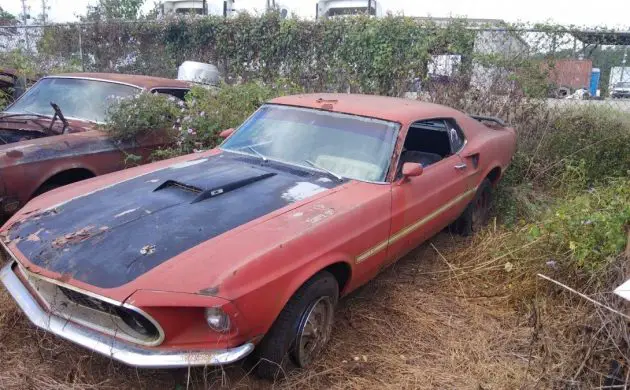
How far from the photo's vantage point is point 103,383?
260 centimetres

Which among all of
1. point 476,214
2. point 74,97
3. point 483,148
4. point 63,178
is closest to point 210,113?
point 74,97

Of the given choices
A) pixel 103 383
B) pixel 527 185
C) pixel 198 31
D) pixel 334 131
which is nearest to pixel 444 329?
pixel 334 131

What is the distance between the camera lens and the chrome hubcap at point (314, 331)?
9.05 feet

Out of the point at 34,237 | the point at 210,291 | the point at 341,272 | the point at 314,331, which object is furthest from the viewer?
the point at 341,272

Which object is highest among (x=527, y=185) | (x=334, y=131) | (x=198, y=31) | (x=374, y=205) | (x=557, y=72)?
(x=198, y=31)

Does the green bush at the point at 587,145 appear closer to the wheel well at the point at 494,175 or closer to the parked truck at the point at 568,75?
the parked truck at the point at 568,75

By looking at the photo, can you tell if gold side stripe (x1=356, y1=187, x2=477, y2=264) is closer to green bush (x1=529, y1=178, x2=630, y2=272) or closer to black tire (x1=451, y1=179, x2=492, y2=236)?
black tire (x1=451, y1=179, x2=492, y2=236)

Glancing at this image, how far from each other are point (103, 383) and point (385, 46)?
20.8 feet

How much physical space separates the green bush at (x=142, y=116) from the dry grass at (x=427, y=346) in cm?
197

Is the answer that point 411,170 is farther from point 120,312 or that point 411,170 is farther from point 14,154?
point 14,154

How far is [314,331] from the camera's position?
9.46ft

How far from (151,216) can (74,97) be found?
10.8 feet

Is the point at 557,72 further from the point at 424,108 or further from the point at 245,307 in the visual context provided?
the point at 245,307

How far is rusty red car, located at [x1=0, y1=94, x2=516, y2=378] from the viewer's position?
2.32m
